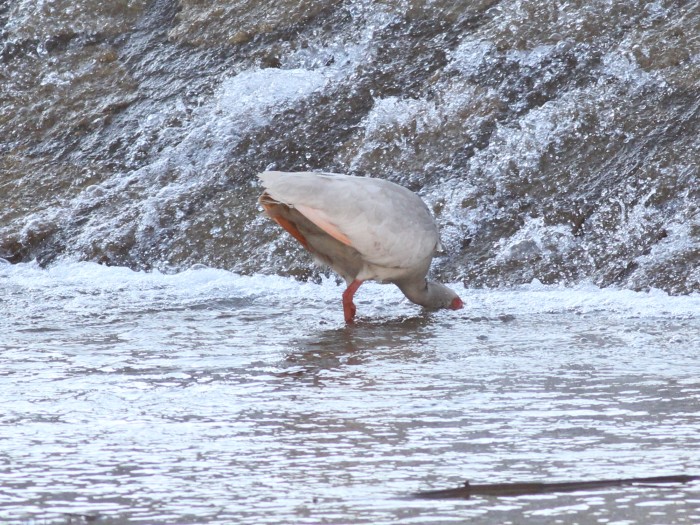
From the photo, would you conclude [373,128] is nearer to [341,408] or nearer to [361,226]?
[361,226]

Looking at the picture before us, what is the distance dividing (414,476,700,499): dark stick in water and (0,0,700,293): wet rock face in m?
4.16

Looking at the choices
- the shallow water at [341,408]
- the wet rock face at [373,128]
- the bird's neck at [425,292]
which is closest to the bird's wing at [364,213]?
the bird's neck at [425,292]

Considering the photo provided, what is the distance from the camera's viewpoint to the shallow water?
9.94ft

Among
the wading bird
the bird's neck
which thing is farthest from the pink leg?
the bird's neck

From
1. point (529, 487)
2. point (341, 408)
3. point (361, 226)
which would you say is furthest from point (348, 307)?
point (529, 487)

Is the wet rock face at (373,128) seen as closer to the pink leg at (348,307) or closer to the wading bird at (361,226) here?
the wading bird at (361,226)

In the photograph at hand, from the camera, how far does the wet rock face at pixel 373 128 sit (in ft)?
26.3

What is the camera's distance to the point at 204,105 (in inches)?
413

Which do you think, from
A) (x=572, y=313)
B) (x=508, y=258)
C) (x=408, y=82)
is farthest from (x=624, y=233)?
(x=408, y=82)

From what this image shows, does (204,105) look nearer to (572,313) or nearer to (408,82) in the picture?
(408,82)

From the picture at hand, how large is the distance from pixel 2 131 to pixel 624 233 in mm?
6124

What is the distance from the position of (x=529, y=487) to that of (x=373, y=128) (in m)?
6.60

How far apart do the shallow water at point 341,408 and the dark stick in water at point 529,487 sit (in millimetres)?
56

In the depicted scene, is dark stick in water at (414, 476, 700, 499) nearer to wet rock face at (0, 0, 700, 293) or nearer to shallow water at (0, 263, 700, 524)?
shallow water at (0, 263, 700, 524)
